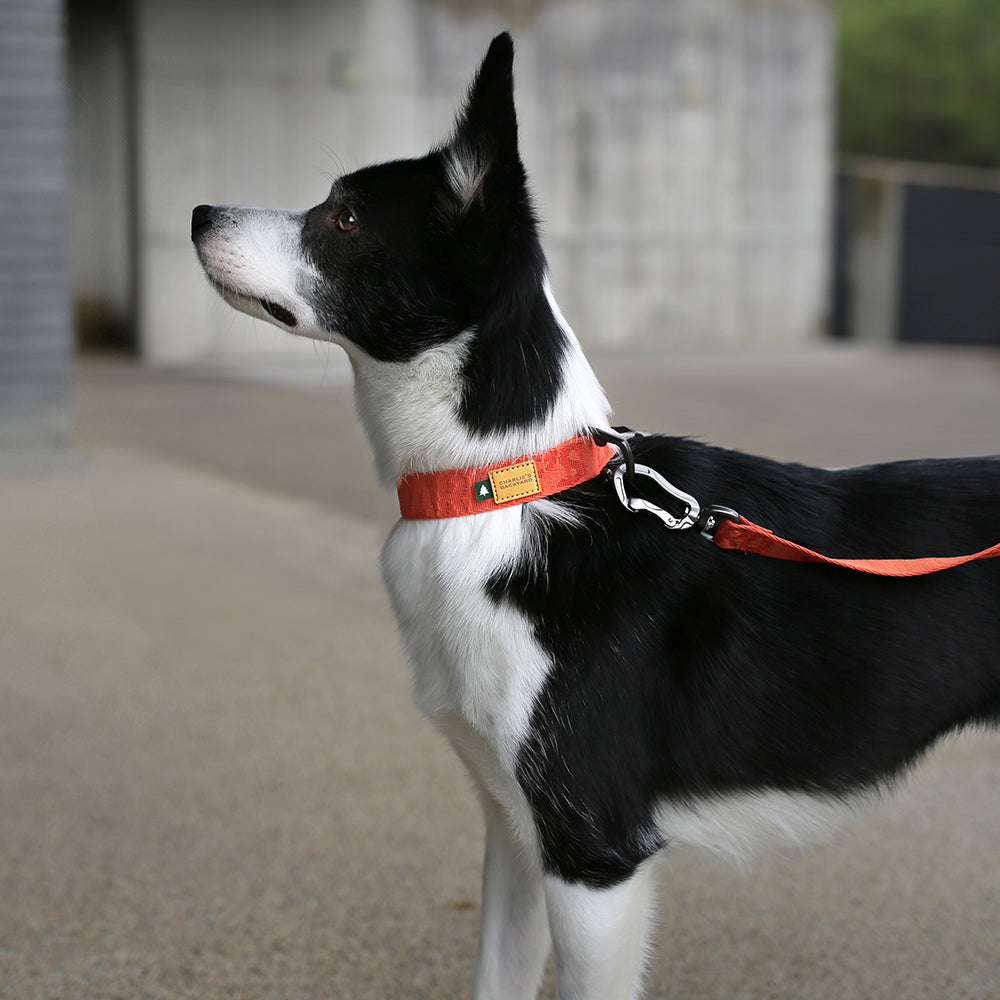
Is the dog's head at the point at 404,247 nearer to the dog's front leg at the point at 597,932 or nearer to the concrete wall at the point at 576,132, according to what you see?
Result: the dog's front leg at the point at 597,932

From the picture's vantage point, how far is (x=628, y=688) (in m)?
2.11

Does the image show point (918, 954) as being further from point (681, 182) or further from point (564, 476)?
point (681, 182)

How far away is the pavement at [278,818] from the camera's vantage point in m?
2.88

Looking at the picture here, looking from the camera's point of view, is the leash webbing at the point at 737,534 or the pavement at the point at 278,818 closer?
the leash webbing at the point at 737,534

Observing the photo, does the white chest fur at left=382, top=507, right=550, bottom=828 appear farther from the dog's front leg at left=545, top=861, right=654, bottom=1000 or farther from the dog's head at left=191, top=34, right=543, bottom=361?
the dog's head at left=191, top=34, right=543, bottom=361

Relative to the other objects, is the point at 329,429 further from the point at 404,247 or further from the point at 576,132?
the point at 404,247

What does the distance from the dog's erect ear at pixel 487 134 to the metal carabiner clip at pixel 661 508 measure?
1.68 feet

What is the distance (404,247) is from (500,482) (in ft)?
1.38

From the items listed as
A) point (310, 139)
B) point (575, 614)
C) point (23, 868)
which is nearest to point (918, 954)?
point (575, 614)

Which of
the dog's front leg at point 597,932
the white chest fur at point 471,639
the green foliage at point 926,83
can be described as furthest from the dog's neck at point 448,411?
the green foliage at point 926,83

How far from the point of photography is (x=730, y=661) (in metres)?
2.14

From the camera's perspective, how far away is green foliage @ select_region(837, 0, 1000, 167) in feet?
92.6

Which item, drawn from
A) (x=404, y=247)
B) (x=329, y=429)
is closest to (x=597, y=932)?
(x=404, y=247)

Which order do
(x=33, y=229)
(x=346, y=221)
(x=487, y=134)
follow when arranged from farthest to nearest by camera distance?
(x=33, y=229), (x=346, y=221), (x=487, y=134)
